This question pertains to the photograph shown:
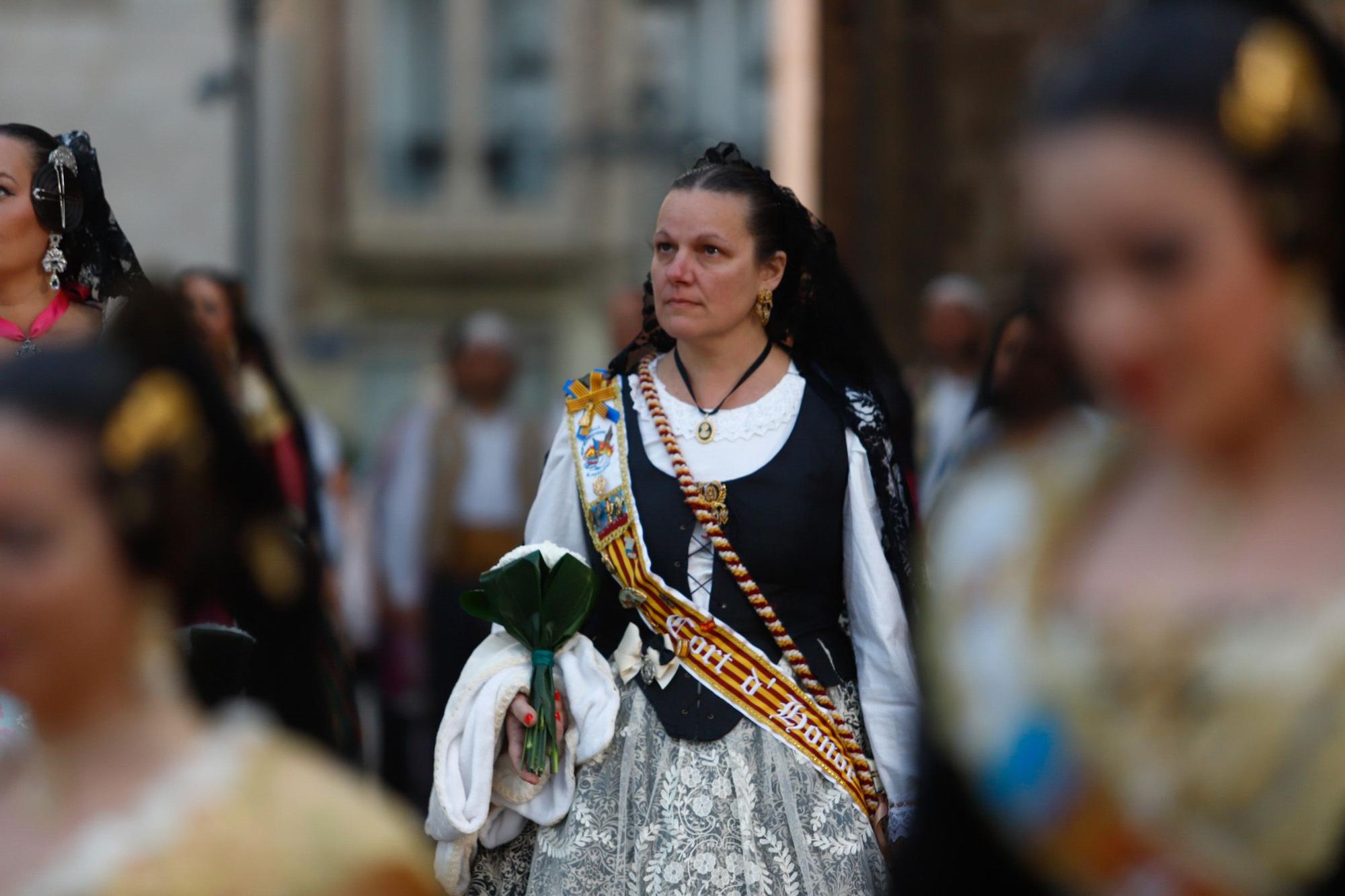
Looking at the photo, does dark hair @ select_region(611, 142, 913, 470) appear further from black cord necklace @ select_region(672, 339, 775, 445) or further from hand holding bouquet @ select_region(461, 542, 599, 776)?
hand holding bouquet @ select_region(461, 542, 599, 776)

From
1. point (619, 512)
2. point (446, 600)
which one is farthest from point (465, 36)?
point (619, 512)

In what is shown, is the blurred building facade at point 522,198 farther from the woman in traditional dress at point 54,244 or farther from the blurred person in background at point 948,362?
the woman in traditional dress at point 54,244

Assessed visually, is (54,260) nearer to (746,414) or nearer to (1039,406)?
(746,414)

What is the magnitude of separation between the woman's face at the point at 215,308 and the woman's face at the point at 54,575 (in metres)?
5.04

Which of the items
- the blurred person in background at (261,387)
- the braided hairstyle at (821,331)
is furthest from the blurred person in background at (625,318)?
the braided hairstyle at (821,331)

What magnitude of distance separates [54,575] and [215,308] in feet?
17.8

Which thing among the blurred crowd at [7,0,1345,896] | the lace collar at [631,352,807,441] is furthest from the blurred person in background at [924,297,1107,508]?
the lace collar at [631,352,807,441]

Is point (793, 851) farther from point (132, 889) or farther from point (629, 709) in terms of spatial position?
point (132, 889)

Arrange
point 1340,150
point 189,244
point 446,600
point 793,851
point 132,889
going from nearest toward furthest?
point 1340,150
point 132,889
point 793,851
point 446,600
point 189,244

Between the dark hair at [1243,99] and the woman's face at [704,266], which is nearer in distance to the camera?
the dark hair at [1243,99]

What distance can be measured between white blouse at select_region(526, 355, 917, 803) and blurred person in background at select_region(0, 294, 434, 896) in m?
2.25

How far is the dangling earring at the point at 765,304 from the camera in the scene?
178 inches

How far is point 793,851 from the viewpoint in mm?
4137

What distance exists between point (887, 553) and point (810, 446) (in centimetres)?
27
